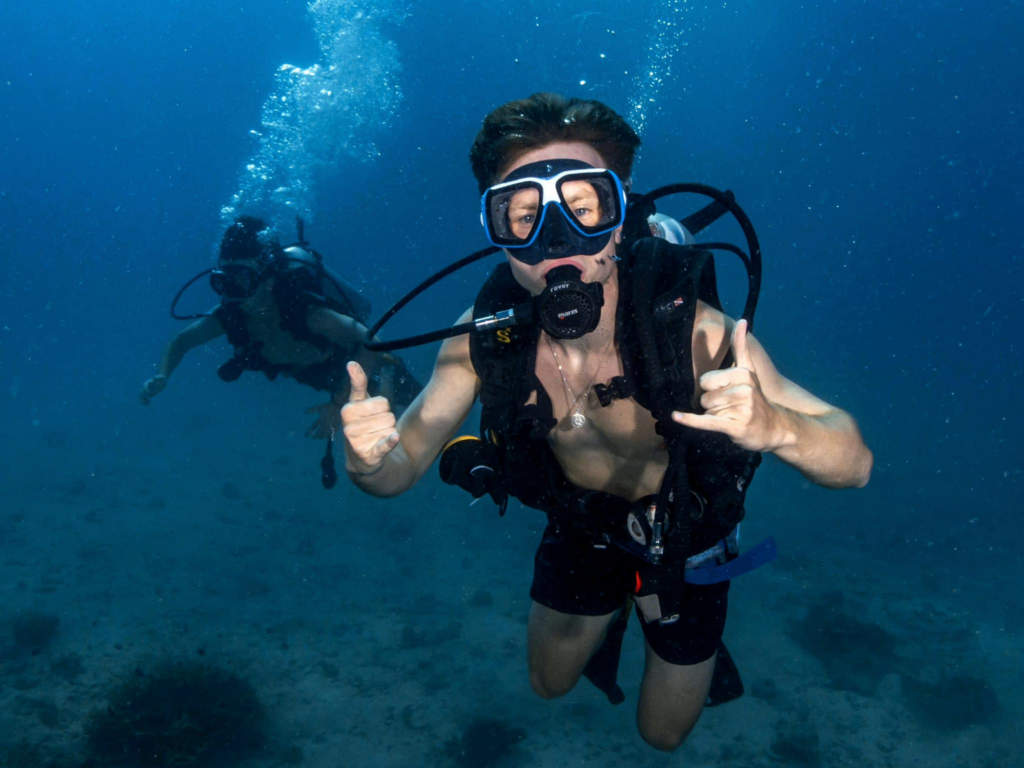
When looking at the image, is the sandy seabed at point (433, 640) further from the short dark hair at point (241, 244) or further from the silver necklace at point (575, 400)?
the short dark hair at point (241, 244)

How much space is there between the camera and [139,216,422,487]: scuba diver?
291 inches

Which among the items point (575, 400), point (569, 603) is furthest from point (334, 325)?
point (575, 400)

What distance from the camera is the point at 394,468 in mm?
3242

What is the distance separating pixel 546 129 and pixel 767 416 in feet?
6.02

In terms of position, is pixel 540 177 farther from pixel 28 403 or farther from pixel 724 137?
pixel 724 137

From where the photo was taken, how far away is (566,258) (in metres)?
2.71

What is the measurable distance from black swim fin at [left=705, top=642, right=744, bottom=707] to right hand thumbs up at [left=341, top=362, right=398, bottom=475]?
3466 mm

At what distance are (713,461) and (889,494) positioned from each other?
21.4 meters

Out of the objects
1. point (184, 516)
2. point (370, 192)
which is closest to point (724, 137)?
point (370, 192)

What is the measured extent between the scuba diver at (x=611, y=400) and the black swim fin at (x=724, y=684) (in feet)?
1.83

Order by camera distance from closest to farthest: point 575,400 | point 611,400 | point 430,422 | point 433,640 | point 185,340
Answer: point 611,400 < point 575,400 < point 430,422 < point 185,340 < point 433,640

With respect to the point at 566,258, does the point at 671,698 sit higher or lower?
lower

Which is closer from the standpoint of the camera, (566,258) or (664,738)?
(566,258)

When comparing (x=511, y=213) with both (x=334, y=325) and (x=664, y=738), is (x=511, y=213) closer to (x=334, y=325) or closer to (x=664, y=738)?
(x=664, y=738)
